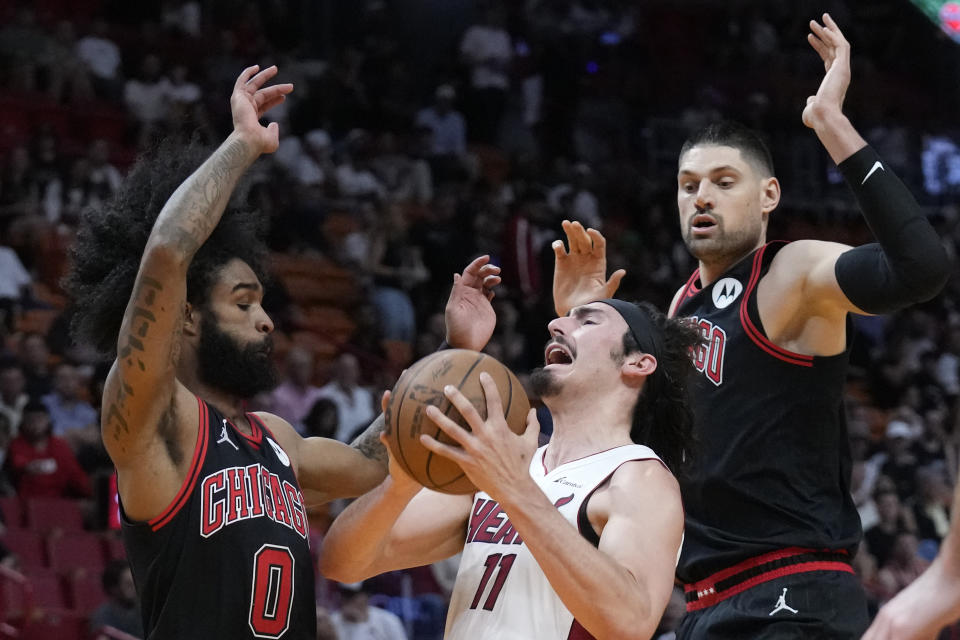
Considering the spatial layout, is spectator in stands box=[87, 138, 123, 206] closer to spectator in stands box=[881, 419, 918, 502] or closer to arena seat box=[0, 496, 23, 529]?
arena seat box=[0, 496, 23, 529]

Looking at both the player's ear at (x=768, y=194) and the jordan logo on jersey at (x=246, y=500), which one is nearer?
the jordan logo on jersey at (x=246, y=500)

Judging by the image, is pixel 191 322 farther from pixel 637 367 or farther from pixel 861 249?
pixel 861 249

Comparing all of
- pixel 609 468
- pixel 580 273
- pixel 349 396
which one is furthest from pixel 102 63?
pixel 609 468

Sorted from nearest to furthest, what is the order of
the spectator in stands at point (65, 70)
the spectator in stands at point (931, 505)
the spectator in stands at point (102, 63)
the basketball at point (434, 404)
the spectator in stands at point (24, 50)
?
the basketball at point (434, 404), the spectator in stands at point (931, 505), the spectator in stands at point (24, 50), the spectator in stands at point (65, 70), the spectator in stands at point (102, 63)

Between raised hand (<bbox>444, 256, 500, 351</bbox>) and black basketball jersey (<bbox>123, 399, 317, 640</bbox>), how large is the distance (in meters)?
0.84

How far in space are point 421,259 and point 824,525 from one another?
9.16m

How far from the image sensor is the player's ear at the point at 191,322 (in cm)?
422

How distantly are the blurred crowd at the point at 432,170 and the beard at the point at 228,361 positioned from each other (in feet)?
15.5

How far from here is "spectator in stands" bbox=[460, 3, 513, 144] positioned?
663 inches

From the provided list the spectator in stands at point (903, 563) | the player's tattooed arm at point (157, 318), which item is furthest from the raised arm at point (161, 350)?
the spectator in stands at point (903, 563)

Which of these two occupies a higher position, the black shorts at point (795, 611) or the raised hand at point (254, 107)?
the raised hand at point (254, 107)

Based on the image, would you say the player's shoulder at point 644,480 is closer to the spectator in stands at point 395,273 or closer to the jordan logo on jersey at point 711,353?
the jordan logo on jersey at point 711,353

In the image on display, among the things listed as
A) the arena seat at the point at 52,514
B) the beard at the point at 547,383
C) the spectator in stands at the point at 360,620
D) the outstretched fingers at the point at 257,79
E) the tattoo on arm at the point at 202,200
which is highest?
the outstretched fingers at the point at 257,79

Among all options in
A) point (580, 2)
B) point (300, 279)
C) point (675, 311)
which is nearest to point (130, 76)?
point (300, 279)
